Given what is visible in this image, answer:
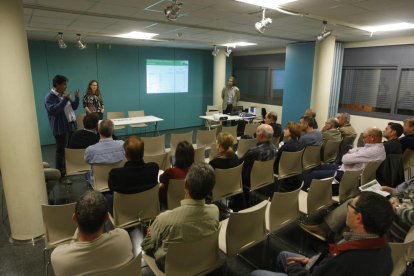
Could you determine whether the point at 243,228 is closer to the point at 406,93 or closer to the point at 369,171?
the point at 369,171

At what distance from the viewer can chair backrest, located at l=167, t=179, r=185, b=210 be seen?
2.71 m

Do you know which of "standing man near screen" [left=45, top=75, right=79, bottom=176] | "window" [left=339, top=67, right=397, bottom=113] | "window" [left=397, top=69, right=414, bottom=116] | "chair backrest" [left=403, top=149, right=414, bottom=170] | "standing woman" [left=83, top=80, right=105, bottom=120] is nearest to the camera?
"chair backrest" [left=403, top=149, right=414, bottom=170]

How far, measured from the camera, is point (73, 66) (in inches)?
302

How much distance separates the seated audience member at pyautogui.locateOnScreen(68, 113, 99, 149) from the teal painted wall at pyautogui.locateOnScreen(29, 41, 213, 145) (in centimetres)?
425

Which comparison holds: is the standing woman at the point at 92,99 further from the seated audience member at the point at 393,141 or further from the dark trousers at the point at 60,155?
the seated audience member at the point at 393,141

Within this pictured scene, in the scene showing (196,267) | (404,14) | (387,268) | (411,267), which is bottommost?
(411,267)

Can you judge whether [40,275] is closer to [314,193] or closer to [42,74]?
[314,193]

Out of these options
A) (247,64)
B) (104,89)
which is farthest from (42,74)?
(247,64)

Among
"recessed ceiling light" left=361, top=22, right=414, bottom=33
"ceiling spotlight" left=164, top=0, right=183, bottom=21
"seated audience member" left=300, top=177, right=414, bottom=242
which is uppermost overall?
"recessed ceiling light" left=361, top=22, right=414, bottom=33

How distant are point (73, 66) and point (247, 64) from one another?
20.0ft

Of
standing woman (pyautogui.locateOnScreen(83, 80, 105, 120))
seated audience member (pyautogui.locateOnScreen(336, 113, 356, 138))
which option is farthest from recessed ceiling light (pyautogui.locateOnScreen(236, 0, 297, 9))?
standing woman (pyautogui.locateOnScreen(83, 80, 105, 120))

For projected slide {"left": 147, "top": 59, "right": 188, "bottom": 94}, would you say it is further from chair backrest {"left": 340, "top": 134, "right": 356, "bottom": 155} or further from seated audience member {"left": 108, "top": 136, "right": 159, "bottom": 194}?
seated audience member {"left": 108, "top": 136, "right": 159, "bottom": 194}

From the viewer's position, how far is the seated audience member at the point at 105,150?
10.5ft

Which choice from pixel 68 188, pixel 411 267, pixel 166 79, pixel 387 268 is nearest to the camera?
pixel 387 268
